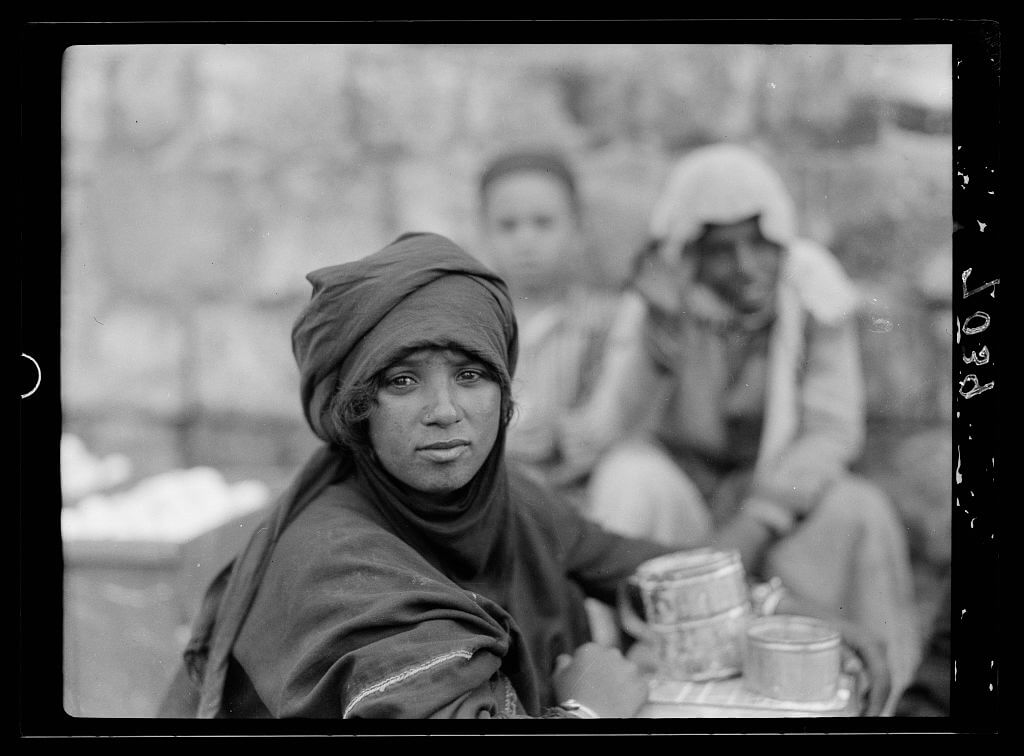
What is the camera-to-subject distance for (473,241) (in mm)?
2635

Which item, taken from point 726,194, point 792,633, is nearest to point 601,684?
point 792,633

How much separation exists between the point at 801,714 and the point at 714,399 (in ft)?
2.58

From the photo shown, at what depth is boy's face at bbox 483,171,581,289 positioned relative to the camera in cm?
262

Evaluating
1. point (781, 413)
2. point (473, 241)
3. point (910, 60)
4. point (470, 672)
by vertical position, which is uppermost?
point (910, 60)

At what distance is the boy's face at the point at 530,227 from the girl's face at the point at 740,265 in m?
0.33

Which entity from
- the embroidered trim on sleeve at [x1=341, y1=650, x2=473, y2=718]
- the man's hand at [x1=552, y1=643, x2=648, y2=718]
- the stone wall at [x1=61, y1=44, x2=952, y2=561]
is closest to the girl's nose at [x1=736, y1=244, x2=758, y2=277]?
the stone wall at [x1=61, y1=44, x2=952, y2=561]

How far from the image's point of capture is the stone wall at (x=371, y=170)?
258 centimetres

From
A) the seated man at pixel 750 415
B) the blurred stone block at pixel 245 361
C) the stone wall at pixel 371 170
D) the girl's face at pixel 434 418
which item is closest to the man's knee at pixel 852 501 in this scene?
the seated man at pixel 750 415

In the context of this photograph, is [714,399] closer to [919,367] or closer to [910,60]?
[919,367]

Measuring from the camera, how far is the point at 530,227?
2.64 m

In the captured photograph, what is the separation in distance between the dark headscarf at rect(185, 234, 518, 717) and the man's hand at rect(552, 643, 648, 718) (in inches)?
10.7

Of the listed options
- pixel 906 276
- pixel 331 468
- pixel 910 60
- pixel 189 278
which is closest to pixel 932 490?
pixel 906 276
